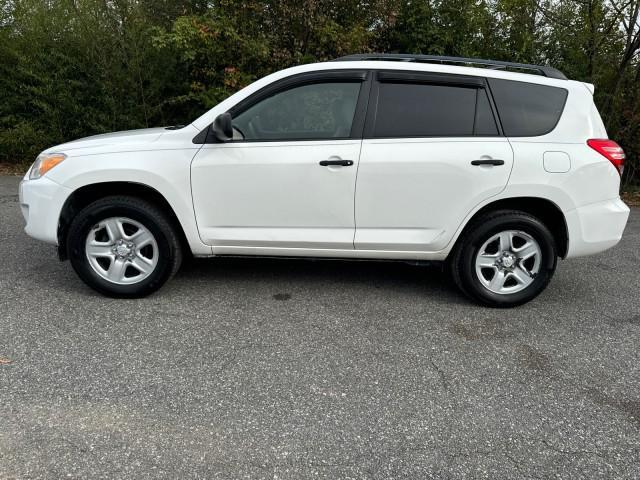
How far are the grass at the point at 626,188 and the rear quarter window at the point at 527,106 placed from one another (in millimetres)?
6128

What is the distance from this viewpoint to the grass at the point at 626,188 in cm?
894

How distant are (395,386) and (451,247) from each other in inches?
54.2

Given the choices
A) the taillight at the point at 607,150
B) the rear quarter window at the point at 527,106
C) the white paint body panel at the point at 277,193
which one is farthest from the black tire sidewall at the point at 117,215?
the taillight at the point at 607,150

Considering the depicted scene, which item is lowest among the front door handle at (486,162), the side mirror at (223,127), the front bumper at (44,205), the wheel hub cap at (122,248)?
the wheel hub cap at (122,248)

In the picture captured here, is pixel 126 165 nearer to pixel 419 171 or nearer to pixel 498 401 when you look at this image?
pixel 419 171

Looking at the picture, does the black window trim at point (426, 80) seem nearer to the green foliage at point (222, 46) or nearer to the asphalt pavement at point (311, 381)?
the asphalt pavement at point (311, 381)

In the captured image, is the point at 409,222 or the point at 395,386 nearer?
the point at 395,386

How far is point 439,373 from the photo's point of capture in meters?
2.89

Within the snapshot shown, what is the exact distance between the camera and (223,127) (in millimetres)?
3463

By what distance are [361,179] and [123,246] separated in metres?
1.79

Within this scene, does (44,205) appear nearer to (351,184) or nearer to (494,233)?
(351,184)

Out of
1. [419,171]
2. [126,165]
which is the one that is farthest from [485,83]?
[126,165]

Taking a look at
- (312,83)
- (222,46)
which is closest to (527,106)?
(312,83)

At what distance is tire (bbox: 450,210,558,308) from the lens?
3697mm
